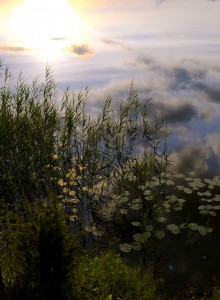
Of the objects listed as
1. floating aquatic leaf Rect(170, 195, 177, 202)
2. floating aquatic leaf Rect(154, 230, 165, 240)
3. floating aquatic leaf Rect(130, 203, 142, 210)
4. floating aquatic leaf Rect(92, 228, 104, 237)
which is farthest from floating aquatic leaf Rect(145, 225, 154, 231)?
floating aquatic leaf Rect(170, 195, 177, 202)

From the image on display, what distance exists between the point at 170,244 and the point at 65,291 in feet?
11.2

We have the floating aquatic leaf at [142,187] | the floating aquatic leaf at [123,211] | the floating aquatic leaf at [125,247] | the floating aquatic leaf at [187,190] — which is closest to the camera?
the floating aquatic leaf at [125,247]

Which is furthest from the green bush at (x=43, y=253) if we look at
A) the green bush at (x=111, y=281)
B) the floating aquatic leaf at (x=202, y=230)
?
the floating aquatic leaf at (x=202, y=230)

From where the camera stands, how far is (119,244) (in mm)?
6848

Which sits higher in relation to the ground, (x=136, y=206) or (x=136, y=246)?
(x=136, y=206)

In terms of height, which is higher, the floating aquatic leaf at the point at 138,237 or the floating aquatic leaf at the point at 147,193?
the floating aquatic leaf at the point at 147,193

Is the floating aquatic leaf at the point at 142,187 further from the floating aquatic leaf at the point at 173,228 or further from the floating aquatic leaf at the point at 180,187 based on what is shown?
the floating aquatic leaf at the point at 173,228

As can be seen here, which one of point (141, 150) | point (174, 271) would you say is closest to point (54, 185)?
point (141, 150)

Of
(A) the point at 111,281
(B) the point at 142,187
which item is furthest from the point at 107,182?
(A) the point at 111,281

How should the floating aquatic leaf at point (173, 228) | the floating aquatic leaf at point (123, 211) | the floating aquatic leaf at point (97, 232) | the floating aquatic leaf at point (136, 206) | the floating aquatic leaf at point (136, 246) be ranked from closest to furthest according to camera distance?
the floating aquatic leaf at point (136, 246) < the floating aquatic leaf at point (97, 232) < the floating aquatic leaf at point (173, 228) < the floating aquatic leaf at point (123, 211) < the floating aquatic leaf at point (136, 206)

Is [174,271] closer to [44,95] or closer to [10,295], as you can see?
[10,295]

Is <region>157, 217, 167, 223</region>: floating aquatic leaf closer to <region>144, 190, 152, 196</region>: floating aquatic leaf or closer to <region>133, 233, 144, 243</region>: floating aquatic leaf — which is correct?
<region>133, 233, 144, 243</region>: floating aquatic leaf

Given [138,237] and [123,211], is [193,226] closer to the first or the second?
[138,237]

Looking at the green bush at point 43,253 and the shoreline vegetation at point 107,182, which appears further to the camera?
the shoreline vegetation at point 107,182
